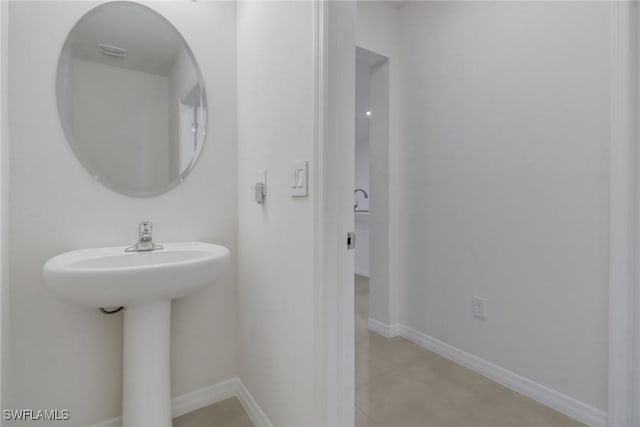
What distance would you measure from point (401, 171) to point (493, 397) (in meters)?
1.47

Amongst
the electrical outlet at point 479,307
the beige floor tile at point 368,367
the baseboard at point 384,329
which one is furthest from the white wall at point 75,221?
the electrical outlet at point 479,307

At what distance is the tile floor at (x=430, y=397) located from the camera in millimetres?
1402

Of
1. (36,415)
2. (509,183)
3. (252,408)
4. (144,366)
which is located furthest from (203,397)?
(509,183)

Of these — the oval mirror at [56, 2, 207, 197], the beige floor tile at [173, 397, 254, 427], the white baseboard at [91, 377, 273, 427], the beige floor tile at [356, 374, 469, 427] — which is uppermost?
the oval mirror at [56, 2, 207, 197]

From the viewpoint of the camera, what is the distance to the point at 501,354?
67.1 inches

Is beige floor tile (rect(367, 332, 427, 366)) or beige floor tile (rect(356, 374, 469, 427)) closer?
beige floor tile (rect(356, 374, 469, 427))

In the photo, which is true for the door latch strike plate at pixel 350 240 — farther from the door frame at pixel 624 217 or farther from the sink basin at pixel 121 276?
the door frame at pixel 624 217

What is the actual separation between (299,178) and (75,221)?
946 mm

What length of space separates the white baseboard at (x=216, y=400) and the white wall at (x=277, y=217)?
55mm

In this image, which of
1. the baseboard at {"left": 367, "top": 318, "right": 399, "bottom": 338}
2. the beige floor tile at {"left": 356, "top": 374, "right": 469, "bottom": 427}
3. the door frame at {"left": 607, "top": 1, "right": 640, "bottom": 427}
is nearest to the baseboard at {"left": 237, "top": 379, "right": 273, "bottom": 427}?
the beige floor tile at {"left": 356, "top": 374, "right": 469, "bottom": 427}

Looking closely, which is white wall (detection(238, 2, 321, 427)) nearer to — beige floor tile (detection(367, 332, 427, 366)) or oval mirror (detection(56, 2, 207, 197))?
oval mirror (detection(56, 2, 207, 197))

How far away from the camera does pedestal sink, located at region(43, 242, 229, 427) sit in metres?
0.96

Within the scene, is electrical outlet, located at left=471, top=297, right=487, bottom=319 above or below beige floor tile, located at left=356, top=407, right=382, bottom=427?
above

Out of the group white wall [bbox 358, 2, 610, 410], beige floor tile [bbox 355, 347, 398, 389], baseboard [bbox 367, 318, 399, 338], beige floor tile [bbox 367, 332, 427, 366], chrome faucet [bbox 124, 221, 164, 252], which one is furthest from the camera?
baseboard [bbox 367, 318, 399, 338]
